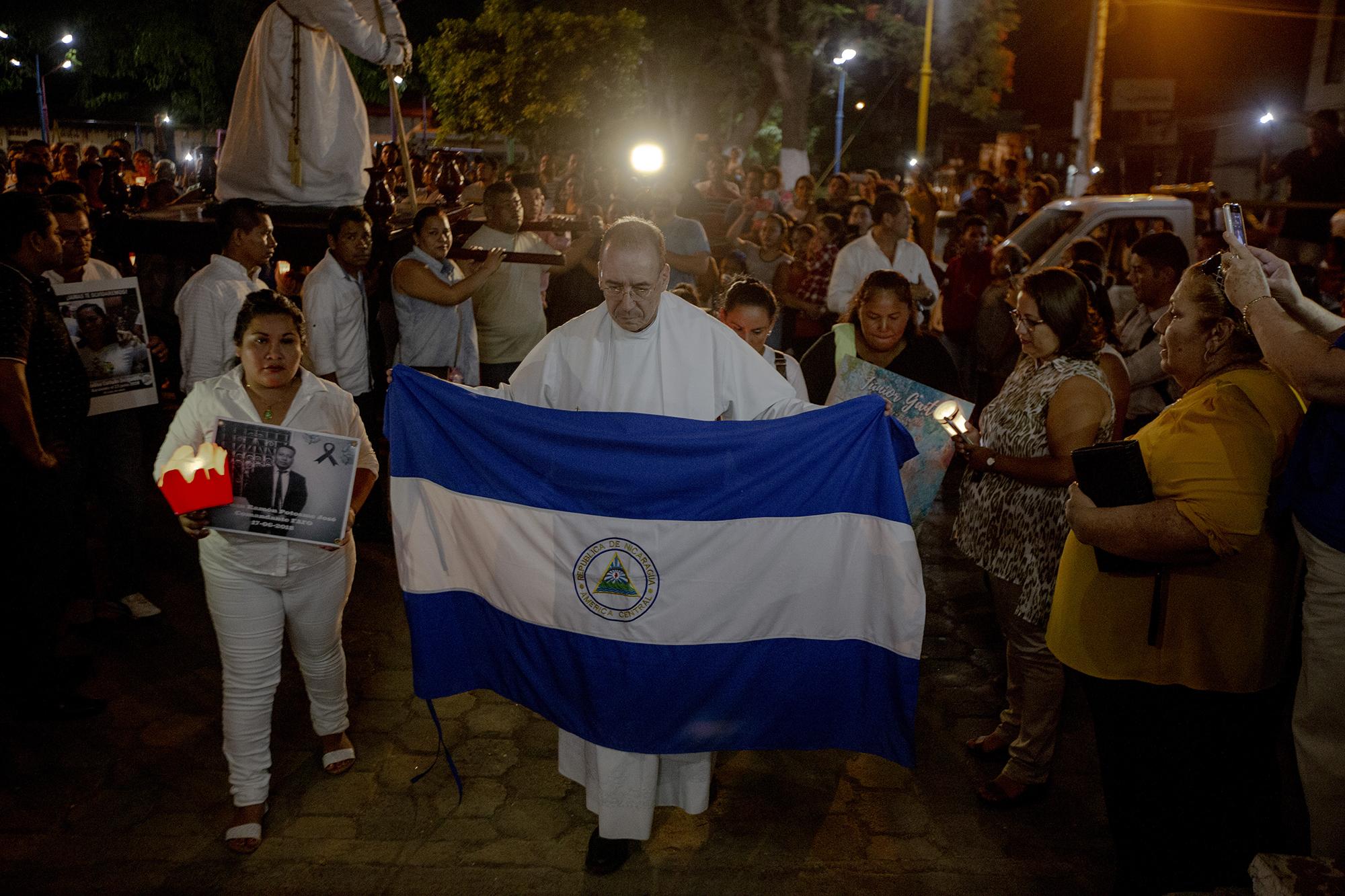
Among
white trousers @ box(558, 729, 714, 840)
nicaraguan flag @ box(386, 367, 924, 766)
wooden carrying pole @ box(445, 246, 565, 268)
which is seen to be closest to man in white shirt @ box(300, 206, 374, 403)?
wooden carrying pole @ box(445, 246, 565, 268)

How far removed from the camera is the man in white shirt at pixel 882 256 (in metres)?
8.55

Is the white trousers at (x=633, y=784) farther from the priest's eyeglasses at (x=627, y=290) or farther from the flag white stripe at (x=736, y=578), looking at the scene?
the priest's eyeglasses at (x=627, y=290)

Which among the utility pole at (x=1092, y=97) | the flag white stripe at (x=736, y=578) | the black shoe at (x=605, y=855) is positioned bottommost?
the black shoe at (x=605, y=855)

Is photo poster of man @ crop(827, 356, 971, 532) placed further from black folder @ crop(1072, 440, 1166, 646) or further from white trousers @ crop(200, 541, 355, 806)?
white trousers @ crop(200, 541, 355, 806)

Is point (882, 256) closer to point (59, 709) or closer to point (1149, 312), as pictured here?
point (1149, 312)

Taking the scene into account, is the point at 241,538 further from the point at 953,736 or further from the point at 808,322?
the point at 808,322

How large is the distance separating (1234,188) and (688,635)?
26.0 meters

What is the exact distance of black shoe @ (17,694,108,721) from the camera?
4992mm

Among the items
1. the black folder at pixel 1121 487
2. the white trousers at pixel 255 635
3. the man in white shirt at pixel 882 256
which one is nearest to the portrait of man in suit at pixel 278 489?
the white trousers at pixel 255 635

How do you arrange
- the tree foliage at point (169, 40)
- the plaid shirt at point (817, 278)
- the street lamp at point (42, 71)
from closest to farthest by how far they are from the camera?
the plaid shirt at point (817, 278) → the tree foliage at point (169, 40) → the street lamp at point (42, 71)

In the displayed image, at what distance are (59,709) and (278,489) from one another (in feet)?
6.68

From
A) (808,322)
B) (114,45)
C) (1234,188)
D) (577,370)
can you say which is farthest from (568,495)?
(114,45)

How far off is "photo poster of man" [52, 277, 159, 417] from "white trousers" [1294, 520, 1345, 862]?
5335 millimetres

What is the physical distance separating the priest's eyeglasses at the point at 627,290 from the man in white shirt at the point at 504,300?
3810mm
